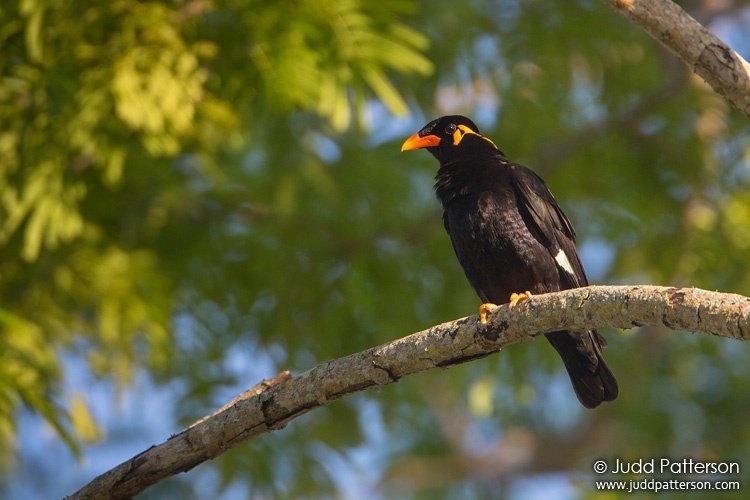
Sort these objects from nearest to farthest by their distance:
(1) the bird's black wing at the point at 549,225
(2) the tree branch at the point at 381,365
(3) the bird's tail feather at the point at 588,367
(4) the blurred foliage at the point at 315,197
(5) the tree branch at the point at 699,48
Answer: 1. (2) the tree branch at the point at 381,365
2. (5) the tree branch at the point at 699,48
3. (3) the bird's tail feather at the point at 588,367
4. (1) the bird's black wing at the point at 549,225
5. (4) the blurred foliage at the point at 315,197

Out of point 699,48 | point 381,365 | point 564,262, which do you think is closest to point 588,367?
point 564,262

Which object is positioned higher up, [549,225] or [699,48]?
[549,225]

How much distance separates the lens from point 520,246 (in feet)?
14.3

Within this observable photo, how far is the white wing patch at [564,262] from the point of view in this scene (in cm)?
444

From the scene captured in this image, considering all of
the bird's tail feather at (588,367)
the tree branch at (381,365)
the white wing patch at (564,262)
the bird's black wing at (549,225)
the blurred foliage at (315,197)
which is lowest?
the tree branch at (381,365)

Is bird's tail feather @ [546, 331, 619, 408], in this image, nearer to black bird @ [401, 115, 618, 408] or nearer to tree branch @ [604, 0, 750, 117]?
black bird @ [401, 115, 618, 408]

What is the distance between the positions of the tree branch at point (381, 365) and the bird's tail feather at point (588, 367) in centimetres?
110

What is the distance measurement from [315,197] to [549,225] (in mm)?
2510

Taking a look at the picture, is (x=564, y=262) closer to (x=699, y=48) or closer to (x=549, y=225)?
(x=549, y=225)

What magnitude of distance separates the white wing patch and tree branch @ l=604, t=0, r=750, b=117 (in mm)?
1306

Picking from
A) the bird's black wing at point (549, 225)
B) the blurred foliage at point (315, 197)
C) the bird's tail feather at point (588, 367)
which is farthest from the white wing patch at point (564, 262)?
the blurred foliage at point (315, 197)

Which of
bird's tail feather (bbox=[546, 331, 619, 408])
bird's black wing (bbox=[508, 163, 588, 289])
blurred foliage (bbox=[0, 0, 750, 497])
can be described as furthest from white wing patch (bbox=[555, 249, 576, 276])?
blurred foliage (bbox=[0, 0, 750, 497])

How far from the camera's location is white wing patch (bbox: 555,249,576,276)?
4.44m

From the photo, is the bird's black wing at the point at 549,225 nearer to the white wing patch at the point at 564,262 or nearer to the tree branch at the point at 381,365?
the white wing patch at the point at 564,262
